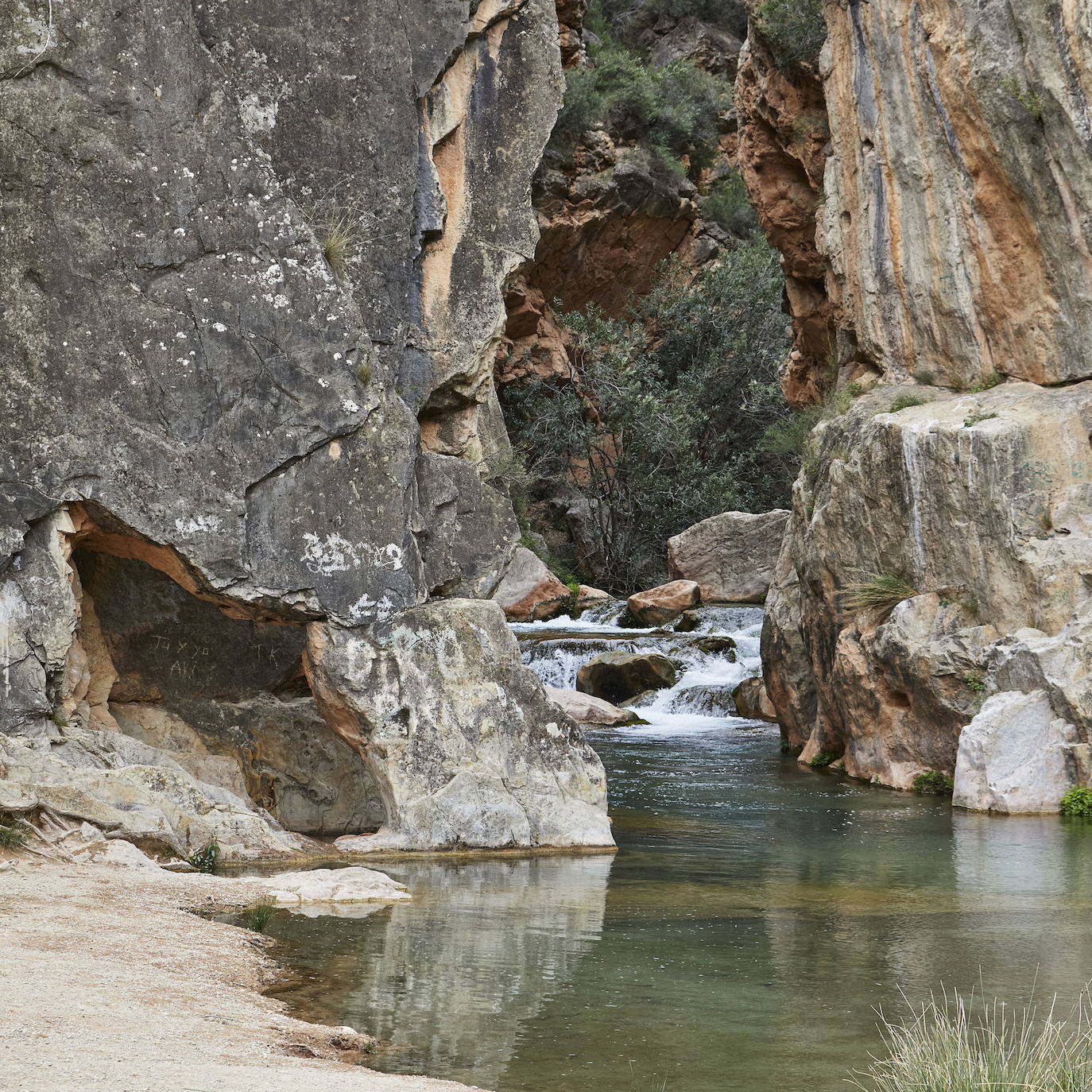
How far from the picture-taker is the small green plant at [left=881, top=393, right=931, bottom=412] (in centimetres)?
1719

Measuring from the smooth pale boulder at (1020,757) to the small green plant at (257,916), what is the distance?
27.3ft

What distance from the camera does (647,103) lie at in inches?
1494

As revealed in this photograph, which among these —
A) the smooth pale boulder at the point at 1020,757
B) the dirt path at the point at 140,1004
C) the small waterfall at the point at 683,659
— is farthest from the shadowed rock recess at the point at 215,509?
the small waterfall at the point at 683,659

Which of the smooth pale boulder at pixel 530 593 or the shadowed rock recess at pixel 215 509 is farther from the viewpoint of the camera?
the smooth pale boulder at pixel 530 593

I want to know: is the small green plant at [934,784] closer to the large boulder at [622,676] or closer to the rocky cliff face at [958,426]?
the rocky cliff face at [958,426]

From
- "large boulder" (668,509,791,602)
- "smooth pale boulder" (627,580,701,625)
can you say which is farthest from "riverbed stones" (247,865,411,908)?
"large boulder" (668,509,791,602)

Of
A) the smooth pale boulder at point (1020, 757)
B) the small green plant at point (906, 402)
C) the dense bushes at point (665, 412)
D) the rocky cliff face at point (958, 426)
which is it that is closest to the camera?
the smooth pale boulder at point (1020, 757)

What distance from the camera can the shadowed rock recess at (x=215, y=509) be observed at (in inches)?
389

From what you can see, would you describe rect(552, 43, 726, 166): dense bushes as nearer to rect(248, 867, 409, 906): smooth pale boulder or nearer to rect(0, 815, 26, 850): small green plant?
rect(248, 867, 409, 906): smooth pale boulder

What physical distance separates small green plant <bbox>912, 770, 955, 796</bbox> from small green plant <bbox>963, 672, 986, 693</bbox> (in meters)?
1.09

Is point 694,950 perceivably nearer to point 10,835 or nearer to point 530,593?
point 10,835

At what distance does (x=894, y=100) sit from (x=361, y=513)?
11.1 meters

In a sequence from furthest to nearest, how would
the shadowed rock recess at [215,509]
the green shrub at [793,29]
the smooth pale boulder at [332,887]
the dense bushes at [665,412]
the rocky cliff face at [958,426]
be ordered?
the dense bushes at [665,412], the green shrub at [793,29], the rocky cliff face at [958,426], the shadowed rock recess at [215,509], the smooth pale boulder at [332,887]

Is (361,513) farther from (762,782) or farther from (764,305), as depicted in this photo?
(764,305)
